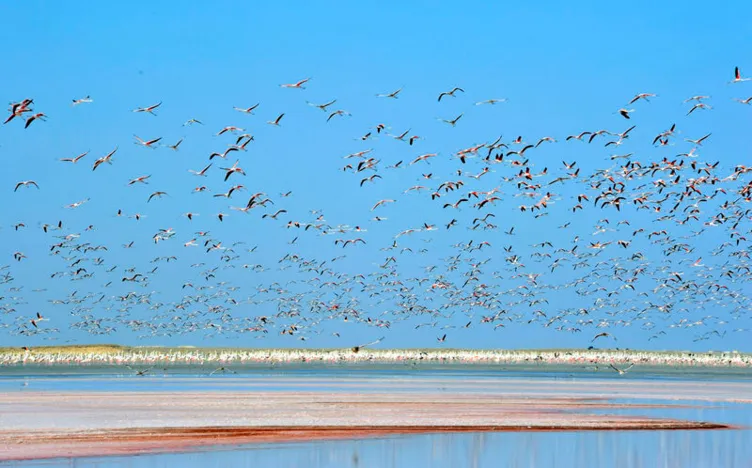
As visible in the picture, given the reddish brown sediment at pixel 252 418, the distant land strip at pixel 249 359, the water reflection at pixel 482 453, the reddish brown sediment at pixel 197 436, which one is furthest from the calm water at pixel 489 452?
the distant land strip at pixel 249 359

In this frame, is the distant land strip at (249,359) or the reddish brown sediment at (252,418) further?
the distant land strip at (249,359)

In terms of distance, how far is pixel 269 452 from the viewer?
105 ft

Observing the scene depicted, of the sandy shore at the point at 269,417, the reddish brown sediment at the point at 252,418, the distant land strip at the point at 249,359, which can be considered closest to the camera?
the reddish brown sediment at the point at 252,418

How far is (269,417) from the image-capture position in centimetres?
4222

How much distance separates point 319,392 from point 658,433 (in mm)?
26517

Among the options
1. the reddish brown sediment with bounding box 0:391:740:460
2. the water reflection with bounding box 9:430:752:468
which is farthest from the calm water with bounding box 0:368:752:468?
the reddish brown sediment with bounding box 0:391:740:460

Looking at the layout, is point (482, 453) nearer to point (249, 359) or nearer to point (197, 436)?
point (197, 436)

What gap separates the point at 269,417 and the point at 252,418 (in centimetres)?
80

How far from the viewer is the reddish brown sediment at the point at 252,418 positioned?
3425cm

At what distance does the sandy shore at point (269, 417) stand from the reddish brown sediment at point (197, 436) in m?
0.03

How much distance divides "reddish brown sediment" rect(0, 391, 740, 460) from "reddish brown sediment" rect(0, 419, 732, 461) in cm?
3

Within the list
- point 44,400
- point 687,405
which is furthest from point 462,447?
point 44,400

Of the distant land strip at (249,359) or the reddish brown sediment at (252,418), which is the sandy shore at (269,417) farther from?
the distant land strip at (249,359)

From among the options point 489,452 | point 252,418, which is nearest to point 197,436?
point 252,418
